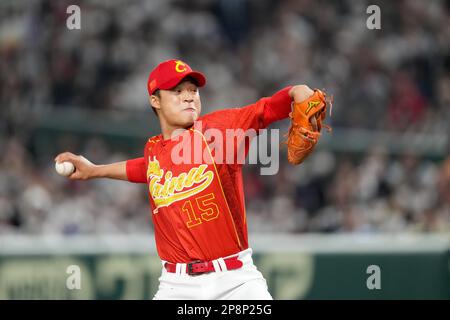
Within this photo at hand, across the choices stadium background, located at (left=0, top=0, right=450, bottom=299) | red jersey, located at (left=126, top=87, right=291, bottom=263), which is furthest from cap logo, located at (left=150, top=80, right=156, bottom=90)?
stadium background, located at (left=0, top=0, right=450, bottom=299)

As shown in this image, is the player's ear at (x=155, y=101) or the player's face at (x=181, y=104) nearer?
the player's face at (x=181, y=104)

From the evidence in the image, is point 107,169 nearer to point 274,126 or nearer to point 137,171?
point 137,171

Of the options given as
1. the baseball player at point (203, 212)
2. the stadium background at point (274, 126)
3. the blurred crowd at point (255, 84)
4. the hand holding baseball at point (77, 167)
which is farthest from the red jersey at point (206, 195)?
the blurred crowd at point (255, 84)

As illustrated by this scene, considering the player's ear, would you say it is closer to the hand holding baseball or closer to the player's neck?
the player's neck

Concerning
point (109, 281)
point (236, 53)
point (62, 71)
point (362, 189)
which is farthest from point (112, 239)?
point (236, 53)

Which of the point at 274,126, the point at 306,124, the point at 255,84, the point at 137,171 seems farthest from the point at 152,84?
the point at 255,84

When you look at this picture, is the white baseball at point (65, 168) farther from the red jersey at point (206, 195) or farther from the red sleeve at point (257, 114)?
the red sleeve at point (257, 114)
